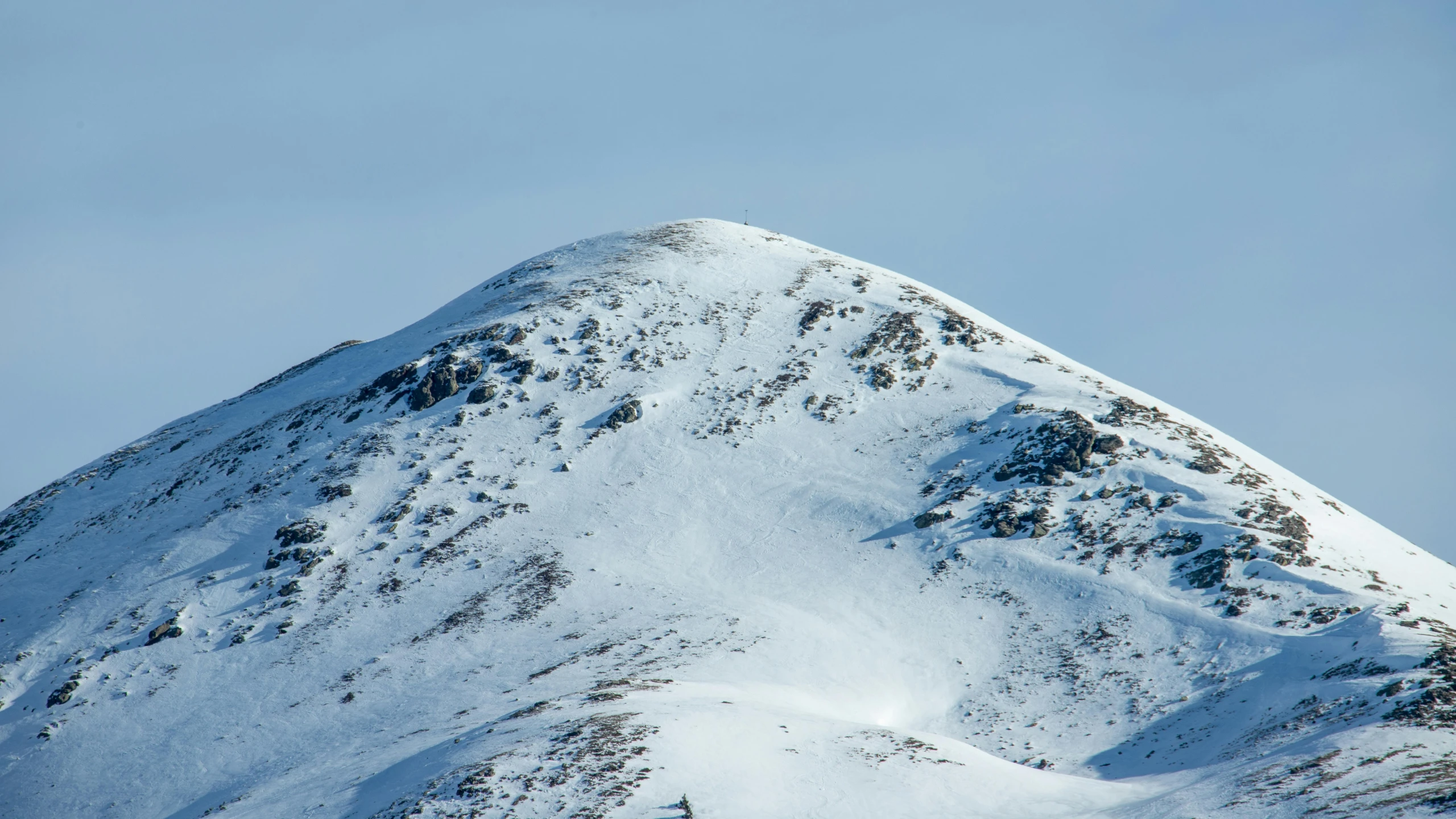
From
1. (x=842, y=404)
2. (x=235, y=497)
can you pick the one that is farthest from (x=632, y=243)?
(x=235, y=497)

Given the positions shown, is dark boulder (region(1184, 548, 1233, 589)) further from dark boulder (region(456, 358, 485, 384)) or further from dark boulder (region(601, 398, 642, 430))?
dark boulder (region(456, 358, 485, 384))

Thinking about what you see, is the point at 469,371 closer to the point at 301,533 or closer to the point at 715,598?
the point at 301,533

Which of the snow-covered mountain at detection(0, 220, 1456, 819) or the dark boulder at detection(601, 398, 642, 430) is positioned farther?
the dark boulder at detection(601, 398, 642, 430)

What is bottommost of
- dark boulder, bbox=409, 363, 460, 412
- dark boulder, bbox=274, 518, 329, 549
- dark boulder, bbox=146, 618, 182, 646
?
dark boulder, bbox=146, 618, 182, 646

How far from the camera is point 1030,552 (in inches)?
1964

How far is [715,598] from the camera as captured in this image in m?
48.6

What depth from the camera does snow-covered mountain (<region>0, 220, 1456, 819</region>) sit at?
3275 centimetres

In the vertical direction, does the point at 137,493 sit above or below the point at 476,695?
above

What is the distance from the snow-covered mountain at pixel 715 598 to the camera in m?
32.8

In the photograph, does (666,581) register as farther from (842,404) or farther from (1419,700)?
(1419,700)

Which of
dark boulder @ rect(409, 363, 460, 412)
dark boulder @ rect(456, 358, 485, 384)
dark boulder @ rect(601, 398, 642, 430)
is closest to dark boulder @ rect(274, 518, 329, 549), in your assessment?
dark boulder @ rect(409, 363, 460, 412)

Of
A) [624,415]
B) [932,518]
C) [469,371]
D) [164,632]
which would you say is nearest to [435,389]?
[469,371]

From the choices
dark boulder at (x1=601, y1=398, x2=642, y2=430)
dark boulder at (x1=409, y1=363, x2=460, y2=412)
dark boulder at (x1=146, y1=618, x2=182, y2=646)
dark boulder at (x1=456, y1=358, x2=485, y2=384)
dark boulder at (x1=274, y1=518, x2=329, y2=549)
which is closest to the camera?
dark boulder at (x1=146, y1=618, x2=182, y2=646)

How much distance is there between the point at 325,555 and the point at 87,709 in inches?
460
